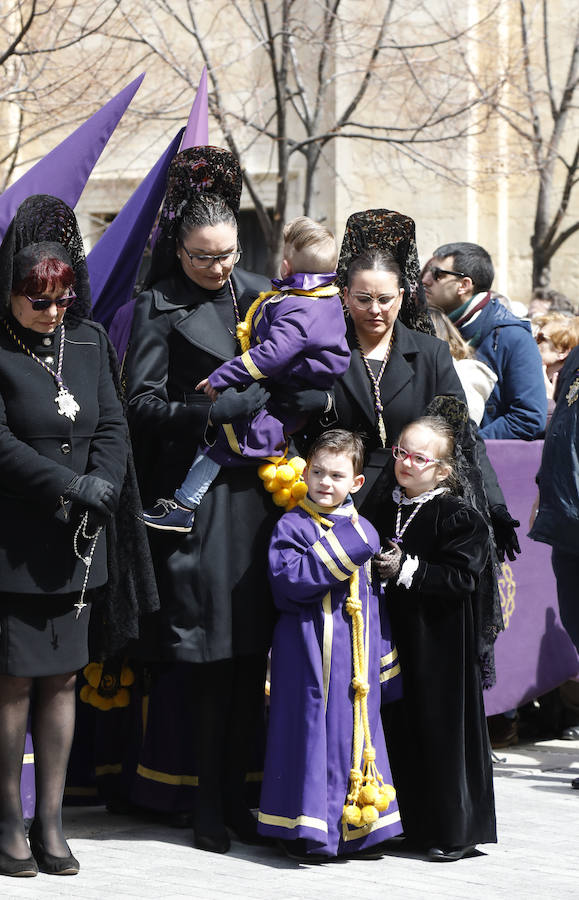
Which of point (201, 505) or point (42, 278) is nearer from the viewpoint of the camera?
point (42, 278)

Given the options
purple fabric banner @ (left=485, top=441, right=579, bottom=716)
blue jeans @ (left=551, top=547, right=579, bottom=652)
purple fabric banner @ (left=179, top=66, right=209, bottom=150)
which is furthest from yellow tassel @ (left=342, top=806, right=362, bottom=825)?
purple fabric banner @ (left=179, top=66, right=209, bottom=150)

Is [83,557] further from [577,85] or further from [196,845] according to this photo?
[577,85]

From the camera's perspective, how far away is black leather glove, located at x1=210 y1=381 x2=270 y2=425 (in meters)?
4.57

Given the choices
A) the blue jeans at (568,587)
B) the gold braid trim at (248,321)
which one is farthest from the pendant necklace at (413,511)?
the blue jeans at (568,587)

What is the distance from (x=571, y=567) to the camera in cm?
582

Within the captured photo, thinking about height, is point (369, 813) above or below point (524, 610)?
below

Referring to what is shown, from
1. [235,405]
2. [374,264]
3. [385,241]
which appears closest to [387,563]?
[235,405]

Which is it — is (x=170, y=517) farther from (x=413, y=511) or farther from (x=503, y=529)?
(x=503, y=529)

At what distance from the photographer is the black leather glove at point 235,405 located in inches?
180

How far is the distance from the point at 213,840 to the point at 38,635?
0.94 meters

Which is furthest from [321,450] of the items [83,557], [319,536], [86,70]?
[86,70]

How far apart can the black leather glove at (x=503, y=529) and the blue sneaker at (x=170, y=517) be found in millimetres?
1073

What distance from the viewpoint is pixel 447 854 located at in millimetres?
4602

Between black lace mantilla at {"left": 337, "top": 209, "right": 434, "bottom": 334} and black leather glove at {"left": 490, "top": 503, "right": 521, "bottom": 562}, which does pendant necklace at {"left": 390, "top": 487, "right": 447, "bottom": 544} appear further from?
black lace mantilla at {"left": 337, "top": 209, "right": 434, "bottom": 334}
